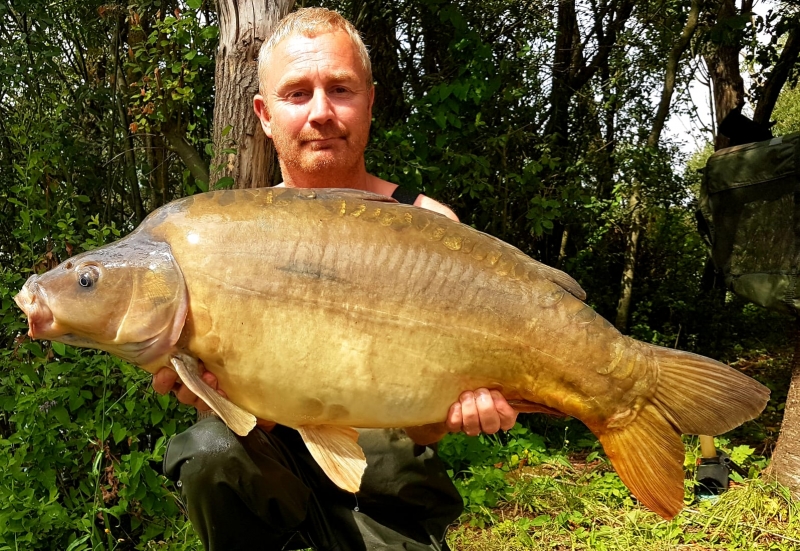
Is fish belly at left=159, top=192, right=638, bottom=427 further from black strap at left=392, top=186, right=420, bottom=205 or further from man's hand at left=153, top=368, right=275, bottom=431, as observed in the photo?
black strap at left=392, top=186, right=420, bottom=205

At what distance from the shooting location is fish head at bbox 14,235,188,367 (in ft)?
4.45

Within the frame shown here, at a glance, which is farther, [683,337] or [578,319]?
[683,337]

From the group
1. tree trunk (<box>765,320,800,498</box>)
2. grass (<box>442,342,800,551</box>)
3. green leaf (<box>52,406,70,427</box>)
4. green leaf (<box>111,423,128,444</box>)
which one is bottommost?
grass (<box>442,342,800,551</box>)

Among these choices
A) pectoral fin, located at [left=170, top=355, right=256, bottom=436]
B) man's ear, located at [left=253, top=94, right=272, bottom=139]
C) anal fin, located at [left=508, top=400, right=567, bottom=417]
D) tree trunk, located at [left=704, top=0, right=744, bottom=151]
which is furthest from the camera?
tree trunk, located at [left=704, top=0, right=744, bottom=151]

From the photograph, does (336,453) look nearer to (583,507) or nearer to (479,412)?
(479,412)

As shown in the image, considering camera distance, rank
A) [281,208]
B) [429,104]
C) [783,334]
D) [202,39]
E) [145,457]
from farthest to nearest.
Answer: [783,334] < [429,104] < [202,39] < [145,457] < [281,208]

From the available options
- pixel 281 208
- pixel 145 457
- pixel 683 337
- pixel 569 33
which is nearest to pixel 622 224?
pixel 683 337

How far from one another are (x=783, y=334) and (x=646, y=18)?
10.8 feet

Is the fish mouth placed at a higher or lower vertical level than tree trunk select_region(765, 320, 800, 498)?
higher

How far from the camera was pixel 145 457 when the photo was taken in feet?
8.53

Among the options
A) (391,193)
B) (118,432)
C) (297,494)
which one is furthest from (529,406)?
(118,432)

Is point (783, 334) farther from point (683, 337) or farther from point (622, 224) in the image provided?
point (622, 224)

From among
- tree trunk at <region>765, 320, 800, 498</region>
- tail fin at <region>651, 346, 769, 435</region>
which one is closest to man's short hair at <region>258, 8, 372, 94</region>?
tail fin at <region>651, 346, 769, 435</region>

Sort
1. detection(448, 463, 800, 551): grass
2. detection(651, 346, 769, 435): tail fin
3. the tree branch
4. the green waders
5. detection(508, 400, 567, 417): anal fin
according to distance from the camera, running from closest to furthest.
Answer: detection(651, 346, 769, 435): tail fin
detection(508, 400, 567, 417): anal fin
the green waders
detection(448, 463, 800, 551): grass
the tree branch
